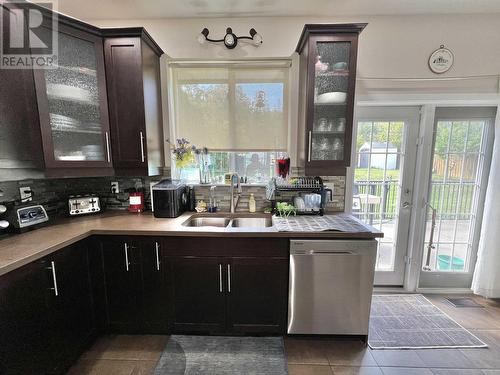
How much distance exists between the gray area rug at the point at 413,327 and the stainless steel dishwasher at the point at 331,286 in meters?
0.30

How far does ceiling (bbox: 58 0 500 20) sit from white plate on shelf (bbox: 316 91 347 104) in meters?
0.81

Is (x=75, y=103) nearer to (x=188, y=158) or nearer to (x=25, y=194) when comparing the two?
(x=25, y=194)

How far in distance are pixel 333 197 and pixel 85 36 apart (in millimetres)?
2620

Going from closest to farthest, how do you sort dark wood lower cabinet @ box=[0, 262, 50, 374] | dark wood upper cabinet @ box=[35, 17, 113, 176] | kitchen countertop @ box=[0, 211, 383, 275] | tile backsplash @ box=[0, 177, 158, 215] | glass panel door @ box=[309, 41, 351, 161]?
dark wood lower cabinet @ box=[0, 262, 50, 374]
kitchen countertop @ box=[0, 211, 383, 275]
dark wood upper cabinet @ box=[35, 17, 113, 176]
glass panel door @ box=[309, 41, 351, 161]
tile backsplash @ box=[0, 177, 158, 215]

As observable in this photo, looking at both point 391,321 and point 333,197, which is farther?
point 333,197

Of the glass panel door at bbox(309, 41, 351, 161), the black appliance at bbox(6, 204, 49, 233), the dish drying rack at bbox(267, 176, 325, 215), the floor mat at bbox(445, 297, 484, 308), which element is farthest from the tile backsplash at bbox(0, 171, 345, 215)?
the floor mat at bbox(445, 297, 484, 308)

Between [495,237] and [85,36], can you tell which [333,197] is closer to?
[495,237]

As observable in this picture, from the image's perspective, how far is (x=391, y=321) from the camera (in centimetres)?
208

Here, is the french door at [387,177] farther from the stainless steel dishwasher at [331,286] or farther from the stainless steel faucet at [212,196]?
the stainless steel faucet at [212,196]

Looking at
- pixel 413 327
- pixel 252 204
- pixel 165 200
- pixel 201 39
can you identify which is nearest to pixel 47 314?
pixel 165 200

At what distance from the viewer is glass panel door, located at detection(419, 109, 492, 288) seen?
2.35 m

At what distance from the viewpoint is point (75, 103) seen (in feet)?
5.86

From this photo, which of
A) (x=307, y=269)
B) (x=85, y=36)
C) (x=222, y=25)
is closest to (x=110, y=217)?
(x=85, y=36)

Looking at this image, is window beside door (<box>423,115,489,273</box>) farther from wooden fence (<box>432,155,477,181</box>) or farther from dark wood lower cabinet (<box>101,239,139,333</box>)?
dark wood lower cabinet (<box>101,239,139,333</box>)
